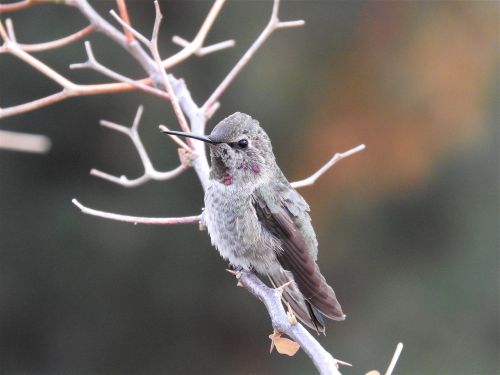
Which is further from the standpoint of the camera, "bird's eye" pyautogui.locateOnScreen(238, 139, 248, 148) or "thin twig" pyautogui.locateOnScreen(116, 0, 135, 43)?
"bird's eye" pyautogui.locateOnScreen(238, 139, 248, 148)

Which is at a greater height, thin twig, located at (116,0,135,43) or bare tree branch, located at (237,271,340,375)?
thin twig, located at (116,0,135,43)

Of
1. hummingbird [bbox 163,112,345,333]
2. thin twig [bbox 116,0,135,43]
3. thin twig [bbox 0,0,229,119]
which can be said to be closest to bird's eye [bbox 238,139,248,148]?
hummingbird [bbox 163,112,345,333]

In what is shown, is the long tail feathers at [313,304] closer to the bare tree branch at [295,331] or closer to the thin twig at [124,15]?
the bare tree branch at [295,331]

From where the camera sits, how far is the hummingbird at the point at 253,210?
9.22 ft

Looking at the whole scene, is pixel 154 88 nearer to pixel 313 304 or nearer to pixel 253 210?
pixel 253 210

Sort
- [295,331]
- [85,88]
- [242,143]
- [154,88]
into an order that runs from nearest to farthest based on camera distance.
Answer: [295,331] < [85,88] < [154,88] < [242,143]

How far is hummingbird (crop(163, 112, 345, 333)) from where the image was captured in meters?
2.81

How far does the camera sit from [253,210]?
9.57ft

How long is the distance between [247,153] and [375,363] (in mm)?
3950

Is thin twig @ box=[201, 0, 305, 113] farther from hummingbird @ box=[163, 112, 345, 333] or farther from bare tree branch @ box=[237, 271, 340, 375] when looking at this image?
bare tree branch @ box=[237, 271, 340, 375]

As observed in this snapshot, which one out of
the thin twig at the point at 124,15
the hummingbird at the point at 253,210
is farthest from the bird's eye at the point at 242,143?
the thin twig at the point at 124,15

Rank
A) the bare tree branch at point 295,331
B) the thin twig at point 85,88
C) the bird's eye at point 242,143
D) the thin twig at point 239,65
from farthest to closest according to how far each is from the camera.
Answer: the bird's eye at point 242,143 → the thin twig at point 239,65 → the thin twig at point 85,88 → the bare tree branch at point 295,331

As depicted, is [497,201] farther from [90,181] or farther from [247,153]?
[247,153]

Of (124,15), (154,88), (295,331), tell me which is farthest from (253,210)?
(295,331)
